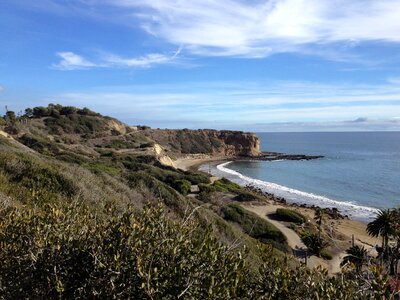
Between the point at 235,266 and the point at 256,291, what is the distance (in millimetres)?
605

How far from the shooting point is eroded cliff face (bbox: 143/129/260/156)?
377 feet

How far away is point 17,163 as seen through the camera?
1636 cm

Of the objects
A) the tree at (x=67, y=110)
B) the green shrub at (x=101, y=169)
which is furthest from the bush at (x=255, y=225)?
the tree at (x=67, y=110)

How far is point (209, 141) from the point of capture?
123562mm

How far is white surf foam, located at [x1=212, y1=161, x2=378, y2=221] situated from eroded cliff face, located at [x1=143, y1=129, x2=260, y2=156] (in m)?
37.4

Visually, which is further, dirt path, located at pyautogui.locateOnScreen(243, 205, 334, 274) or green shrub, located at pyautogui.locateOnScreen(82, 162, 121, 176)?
dirt path, located at pyautogui.locateOnScreen(243, 205, 334, 274)

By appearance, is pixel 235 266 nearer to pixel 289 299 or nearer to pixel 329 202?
pixel 289 299

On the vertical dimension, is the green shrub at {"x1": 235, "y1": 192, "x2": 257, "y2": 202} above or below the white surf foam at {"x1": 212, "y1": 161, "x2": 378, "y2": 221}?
above

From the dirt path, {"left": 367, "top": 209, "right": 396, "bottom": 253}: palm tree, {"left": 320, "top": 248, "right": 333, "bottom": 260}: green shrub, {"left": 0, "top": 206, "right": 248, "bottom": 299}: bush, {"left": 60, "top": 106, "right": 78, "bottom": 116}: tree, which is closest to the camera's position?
{"left": 0, "top": 206, "right": 248, "bottom": 299}: bush

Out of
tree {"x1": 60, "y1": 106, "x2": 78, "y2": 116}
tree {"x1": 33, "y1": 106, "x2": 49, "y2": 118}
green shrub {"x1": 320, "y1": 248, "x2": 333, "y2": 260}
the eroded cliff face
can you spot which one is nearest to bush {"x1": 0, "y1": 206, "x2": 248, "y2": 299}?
green shrub {"x1": 320, "y1": 248, "x2": 333, "y2": 260}

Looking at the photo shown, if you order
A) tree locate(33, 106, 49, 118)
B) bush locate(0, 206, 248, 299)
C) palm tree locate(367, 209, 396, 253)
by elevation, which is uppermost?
tree locate(33, 106, 49, 118)

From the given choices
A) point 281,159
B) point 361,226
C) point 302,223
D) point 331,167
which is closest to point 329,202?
point 361,226

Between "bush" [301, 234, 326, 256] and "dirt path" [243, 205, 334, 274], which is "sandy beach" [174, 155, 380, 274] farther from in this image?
"bush" [301, 234, 326, 256]

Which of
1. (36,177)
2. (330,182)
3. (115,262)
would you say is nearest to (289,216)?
(36,177)
